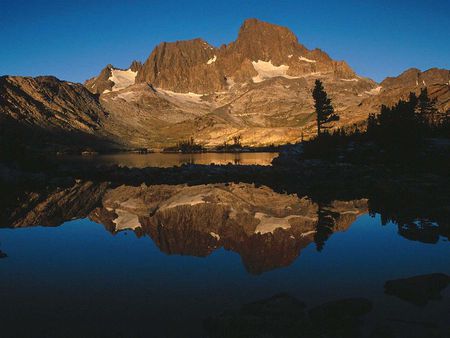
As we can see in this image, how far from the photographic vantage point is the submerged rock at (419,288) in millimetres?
14555

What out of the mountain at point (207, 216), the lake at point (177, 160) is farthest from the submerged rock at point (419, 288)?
the lake at point (177, 160)

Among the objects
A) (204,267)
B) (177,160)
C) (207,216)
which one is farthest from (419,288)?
(177,160)

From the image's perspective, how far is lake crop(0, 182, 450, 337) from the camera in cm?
1312

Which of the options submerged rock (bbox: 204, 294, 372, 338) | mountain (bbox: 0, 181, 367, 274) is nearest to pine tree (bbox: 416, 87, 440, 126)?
mountain (bbox: 0, 181, 367, 274)

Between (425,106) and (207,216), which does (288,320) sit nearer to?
(207,216)

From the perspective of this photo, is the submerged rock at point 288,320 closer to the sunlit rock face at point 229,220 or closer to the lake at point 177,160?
the sunlit rock face at point 229,220

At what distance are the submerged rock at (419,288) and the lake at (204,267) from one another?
131 millimetres

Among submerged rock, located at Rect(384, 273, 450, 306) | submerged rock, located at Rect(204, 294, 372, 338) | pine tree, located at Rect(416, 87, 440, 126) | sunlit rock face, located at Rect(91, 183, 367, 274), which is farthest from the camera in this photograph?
pine tree, located at Rect(416, 87, 440, 126)

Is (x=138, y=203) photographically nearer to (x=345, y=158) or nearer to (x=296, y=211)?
(x=296, y=211)

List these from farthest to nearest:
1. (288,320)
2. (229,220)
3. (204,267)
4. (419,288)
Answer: (229,220), (204,267), (419,288), (288,320)

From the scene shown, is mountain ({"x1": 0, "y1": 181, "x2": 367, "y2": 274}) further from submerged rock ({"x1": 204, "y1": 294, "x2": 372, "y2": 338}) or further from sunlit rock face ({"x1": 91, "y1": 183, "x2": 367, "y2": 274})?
submerged rock ({"x1": 204, "y1": 294, "x2": 372, "y2": 338})

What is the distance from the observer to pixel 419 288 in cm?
1507

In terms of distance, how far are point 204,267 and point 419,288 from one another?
8709mm

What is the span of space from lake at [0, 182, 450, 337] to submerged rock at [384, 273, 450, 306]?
0.13 metres
